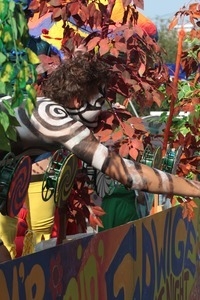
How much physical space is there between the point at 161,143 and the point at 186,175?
253mm

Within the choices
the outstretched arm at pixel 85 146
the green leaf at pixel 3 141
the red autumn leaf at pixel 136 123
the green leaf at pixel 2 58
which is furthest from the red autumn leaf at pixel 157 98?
the green leaf at pixel 2 58

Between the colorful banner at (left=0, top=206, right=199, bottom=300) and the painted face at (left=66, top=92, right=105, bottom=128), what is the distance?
20.2 inches

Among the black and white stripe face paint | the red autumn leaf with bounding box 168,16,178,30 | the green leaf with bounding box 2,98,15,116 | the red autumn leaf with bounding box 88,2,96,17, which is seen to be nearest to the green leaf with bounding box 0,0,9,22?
the green leaf with bounding box 2,98,15,116

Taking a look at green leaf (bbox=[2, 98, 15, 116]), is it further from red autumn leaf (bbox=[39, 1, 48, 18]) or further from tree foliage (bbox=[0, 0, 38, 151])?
red autumn leaf (bbox=[39, 1, 48, 18])

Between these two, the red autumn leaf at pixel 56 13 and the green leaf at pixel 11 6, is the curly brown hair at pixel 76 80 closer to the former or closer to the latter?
the red autumn leaf at pixel 56 13

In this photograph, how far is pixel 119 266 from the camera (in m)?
4.08

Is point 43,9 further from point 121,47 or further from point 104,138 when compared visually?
point 104,138

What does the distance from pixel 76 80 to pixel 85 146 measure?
50cm

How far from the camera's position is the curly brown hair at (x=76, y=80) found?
354 centimetres

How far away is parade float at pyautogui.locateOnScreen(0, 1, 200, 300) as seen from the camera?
256 centimetres

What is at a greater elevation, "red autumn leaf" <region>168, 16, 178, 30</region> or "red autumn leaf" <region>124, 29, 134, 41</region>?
"red autumn leaf" <region>168, 16, 178, 30</region>

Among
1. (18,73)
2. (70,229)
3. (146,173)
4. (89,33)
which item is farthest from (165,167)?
(18,73)

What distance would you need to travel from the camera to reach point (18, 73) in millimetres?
2383

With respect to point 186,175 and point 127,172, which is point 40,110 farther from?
point 186,175
